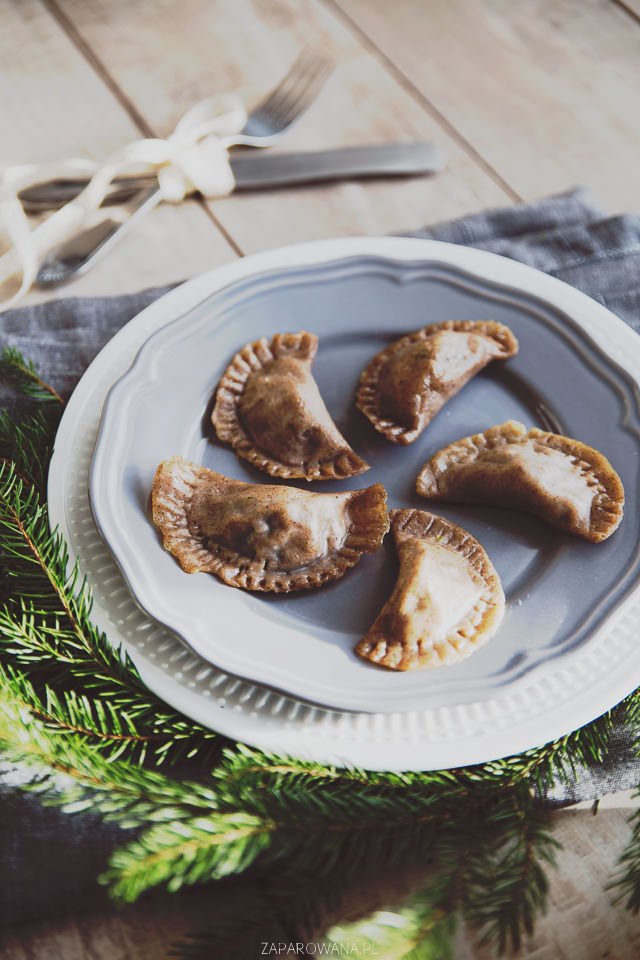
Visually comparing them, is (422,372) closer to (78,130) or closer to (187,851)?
(187,851)

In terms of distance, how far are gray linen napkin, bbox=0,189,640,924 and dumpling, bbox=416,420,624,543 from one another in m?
0.41

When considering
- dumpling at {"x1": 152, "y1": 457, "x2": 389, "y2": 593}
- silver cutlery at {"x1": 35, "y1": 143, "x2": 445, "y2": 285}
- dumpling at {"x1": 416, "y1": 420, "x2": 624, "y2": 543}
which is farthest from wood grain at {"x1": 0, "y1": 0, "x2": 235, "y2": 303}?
dumpling at {"x1": 416, "y1": 420, "x2": 624, "y2": 543}

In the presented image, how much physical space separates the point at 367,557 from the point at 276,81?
6.20 feet

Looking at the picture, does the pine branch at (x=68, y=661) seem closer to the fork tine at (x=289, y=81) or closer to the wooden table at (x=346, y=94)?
the wooden table at (x=346, y=94)

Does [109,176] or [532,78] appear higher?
[532,78]

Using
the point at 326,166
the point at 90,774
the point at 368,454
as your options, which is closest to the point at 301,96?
the point at 326,166

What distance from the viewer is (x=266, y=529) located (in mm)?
1646

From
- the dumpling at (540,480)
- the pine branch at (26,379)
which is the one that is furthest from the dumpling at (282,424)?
the pine branch at (26,379)

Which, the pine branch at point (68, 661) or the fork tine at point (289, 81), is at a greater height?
the fork tine at point (289, 81)

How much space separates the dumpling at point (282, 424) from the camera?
5.91 ft

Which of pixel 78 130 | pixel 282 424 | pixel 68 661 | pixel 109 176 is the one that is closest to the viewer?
pixel 68 661

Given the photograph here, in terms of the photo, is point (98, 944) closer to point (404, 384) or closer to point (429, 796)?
point (429, 796)

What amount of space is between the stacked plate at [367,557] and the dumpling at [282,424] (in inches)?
1.4

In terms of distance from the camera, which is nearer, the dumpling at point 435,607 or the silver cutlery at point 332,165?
the dumpling at point 435,607
